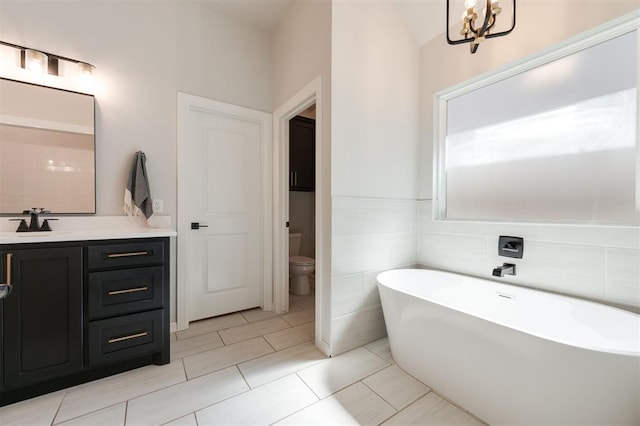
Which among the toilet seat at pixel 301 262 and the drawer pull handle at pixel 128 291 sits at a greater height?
the drawer pull handle at pixel 128 291

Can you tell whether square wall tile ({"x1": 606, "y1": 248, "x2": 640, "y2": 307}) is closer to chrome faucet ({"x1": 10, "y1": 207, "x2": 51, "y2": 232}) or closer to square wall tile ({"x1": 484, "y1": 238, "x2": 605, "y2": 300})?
square wall tile ({"x1": 484, "y1": 238, "x2": 605, "y2": 300})

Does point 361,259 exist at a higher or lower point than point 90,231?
lower

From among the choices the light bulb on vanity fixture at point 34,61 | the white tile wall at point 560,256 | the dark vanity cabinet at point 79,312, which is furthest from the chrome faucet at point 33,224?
the white tile wall at point 560,256

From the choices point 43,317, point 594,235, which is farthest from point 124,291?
point 594,235

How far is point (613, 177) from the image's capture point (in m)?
1.38

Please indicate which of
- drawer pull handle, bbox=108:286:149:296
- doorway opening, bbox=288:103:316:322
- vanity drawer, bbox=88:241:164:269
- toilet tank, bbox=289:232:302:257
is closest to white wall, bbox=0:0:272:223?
vanity drawer, bbox=88:241:164:269

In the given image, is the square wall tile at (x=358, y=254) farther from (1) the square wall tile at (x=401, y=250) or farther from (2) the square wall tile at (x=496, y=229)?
(2) the square wall tile at (x=496, y=229)

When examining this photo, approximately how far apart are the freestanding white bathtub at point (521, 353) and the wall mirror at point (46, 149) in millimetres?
2321

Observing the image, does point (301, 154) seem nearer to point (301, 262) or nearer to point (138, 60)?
point (301, 262)

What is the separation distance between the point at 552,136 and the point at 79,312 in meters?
3.09

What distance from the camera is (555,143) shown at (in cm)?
159

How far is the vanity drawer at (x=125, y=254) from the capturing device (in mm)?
1472

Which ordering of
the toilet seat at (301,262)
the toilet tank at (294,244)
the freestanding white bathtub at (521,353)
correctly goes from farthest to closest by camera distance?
the toilet tank at (294,244)
the toilet seat at (301,262)
the freestanding white bathtub at (521,353)

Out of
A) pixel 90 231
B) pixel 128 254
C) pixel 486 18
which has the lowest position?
pixel 128 254
